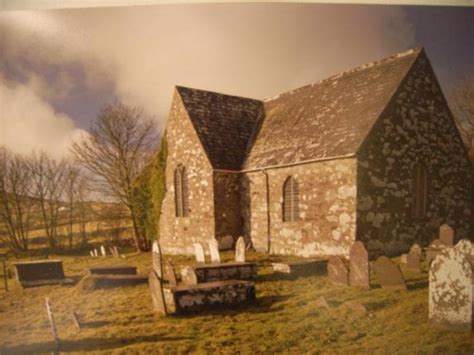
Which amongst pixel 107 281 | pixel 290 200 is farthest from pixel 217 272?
pixel 290 200

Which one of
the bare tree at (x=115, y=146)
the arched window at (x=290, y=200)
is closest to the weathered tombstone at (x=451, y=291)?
the bare tree at (x=115, y=146)

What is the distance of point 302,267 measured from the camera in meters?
6.64

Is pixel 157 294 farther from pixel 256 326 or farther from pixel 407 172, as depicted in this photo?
pixel 407 172

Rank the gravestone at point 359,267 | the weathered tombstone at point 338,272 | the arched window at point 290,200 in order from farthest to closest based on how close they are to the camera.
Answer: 1. the arched window at point 290,200
2. the weathered tombstone at point 338,272
3. the gravestone at point 359,267

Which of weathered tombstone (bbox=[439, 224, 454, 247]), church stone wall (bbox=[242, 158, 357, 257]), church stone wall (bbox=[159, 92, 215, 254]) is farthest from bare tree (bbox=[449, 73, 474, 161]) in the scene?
church stone wall (bbox=[159, 92, 215, 254])

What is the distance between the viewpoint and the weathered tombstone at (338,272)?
5.72 m

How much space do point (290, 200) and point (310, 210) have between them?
86 centimetres

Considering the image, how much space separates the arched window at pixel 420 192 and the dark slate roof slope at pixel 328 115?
193 centimetres

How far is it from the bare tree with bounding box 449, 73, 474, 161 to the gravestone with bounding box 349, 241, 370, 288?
2.84m

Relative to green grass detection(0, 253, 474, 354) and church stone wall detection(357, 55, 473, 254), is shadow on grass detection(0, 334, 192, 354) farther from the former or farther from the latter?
church stone wall detection(357, 55, 473, 254)

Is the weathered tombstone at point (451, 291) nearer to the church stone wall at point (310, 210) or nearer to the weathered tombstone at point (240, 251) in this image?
the church stone wall at point (310, 210)

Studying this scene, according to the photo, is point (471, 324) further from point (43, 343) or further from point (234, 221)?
point (234, 221)

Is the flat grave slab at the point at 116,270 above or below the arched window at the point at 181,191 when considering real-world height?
below

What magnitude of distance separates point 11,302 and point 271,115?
320 inches
